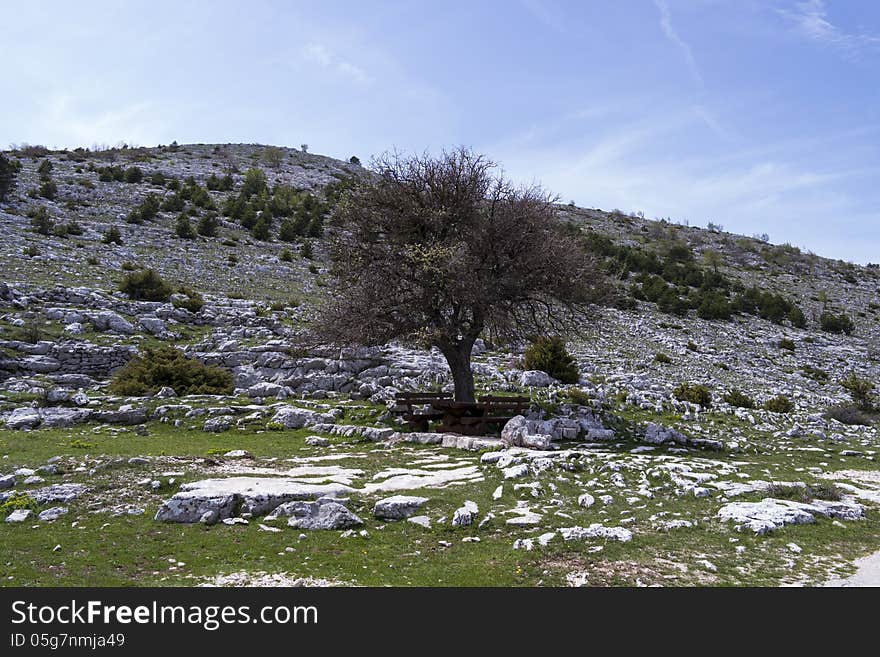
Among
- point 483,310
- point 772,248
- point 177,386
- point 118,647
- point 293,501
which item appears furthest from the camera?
point 772,248

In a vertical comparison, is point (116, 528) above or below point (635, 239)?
below

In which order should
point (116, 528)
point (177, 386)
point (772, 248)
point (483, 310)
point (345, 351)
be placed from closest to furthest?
point (116, 528)
point (483, 310)
point (177, 386)
point (345, 351)
point (772, 248)

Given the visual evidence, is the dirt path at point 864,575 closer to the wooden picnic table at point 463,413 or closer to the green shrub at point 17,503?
the wooden picnic table at point 463,413

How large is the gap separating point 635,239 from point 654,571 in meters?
71.1

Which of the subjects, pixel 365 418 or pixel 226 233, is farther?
pixel 226 233

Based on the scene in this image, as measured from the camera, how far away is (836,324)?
49250mm

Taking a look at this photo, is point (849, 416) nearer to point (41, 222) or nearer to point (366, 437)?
point (366, 437)

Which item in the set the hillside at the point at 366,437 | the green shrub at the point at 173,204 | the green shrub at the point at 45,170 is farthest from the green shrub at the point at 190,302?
the green shrub at the point at 45,170

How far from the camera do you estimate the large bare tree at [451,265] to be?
1895 centimetres

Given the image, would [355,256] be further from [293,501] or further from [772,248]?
[772,248]

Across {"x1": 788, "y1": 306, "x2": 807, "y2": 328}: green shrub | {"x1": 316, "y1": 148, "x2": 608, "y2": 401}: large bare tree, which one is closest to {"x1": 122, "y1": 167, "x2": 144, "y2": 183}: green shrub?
{"x1": 316, "y1": 148, "x2": 608, "y2": 401}: large bare tree

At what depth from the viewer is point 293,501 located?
10.2 m

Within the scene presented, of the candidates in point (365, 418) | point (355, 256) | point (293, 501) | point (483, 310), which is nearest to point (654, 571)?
point (293, 501)

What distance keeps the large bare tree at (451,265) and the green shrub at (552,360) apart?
17.3 feet
